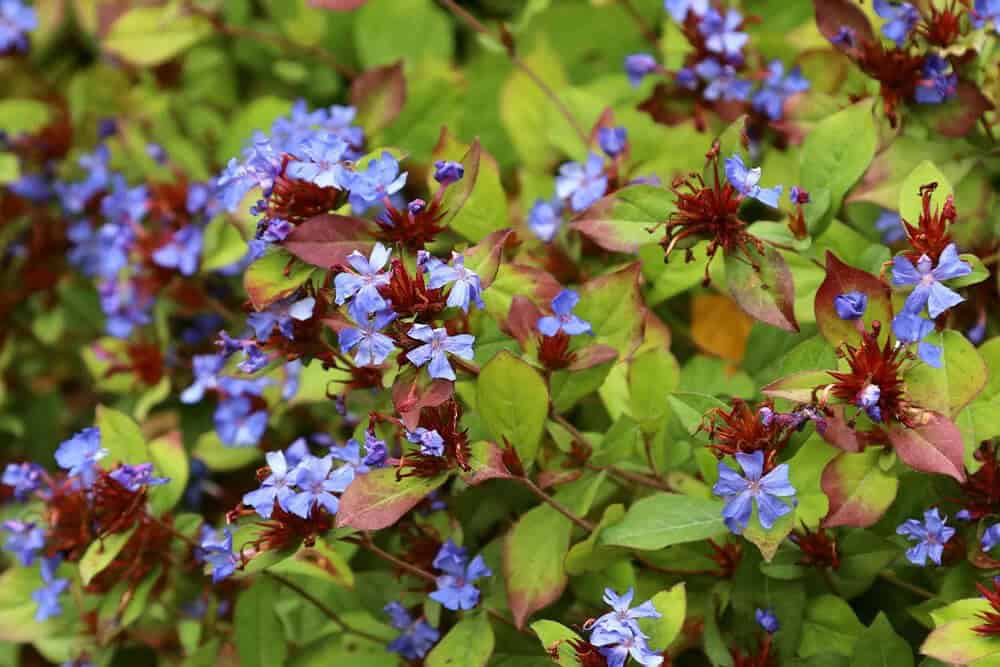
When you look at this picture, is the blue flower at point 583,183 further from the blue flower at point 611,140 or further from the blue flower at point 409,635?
the blue flower at point 409,635

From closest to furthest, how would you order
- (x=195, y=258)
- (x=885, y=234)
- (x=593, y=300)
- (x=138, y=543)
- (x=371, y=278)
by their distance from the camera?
1. (x=371, y=278)
2. (x=593, y=300)
3. (x=138, y=543)
4. (x=885, y=234)
5. (x=195, y=258)

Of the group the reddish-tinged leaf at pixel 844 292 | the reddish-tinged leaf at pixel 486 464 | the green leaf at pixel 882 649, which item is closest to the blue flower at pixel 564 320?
the reddish-tinged leaf at pixel 486 464

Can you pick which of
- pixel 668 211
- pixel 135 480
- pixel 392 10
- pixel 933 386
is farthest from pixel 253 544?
pixel 392 10

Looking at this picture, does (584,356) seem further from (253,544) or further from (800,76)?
(800,76)

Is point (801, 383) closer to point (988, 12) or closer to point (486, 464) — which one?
point (486, 464)

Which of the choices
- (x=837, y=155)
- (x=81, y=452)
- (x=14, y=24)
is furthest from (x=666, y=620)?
(x=14, y=24)

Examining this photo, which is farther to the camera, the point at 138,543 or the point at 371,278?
the point at 138,543

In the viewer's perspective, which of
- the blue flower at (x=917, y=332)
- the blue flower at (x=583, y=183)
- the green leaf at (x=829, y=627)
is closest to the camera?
the blue flower at (x=917, y=332)
